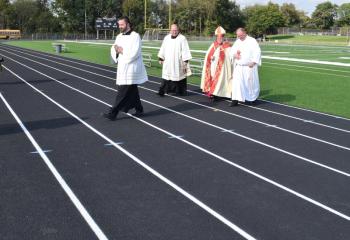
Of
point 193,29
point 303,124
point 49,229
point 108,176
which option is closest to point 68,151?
point 108,176

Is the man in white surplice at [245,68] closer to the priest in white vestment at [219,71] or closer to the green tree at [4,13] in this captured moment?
the priest in white vestment at [219,71]

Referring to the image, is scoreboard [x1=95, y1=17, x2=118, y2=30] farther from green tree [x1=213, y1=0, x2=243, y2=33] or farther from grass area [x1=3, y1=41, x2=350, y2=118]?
grass area [x1=3, y1=41, x2=350, y2=118]

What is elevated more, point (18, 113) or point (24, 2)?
point (24, 2)

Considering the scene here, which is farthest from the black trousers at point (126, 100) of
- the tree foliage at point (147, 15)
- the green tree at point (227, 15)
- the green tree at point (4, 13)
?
the green tree at point (4, 13)

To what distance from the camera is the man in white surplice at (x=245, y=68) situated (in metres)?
12.1

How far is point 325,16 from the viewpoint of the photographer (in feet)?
417

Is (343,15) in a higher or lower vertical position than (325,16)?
lower

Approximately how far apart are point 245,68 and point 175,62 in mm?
2278

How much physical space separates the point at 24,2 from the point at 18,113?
11684 cm

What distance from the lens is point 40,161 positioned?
6.94 metres

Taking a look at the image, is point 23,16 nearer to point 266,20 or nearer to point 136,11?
point 136,11

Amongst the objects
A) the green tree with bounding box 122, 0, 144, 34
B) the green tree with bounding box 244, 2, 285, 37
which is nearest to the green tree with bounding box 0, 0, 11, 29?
the green tree with bounding box 122, 0, 144, 34

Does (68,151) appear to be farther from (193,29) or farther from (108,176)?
(193,29)

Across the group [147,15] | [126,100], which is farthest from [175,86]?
[147,15]
